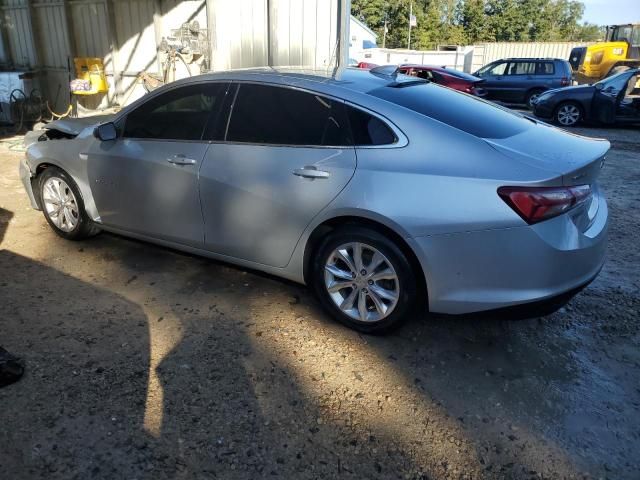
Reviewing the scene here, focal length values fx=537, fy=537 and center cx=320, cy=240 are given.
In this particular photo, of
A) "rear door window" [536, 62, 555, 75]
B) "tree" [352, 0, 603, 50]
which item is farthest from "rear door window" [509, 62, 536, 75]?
"tree" [352, 0, 603, 50]

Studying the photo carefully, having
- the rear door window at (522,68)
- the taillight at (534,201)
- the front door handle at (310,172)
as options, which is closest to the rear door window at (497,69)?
the rear door window at (522,68)

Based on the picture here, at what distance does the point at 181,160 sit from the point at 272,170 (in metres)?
0.75

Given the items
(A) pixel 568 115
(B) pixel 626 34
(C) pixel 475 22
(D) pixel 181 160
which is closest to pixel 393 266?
(D) pixel 181 160

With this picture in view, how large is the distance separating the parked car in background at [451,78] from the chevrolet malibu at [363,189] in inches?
513

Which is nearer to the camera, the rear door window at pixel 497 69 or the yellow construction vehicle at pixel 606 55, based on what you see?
the rear door window at pixel 497 69

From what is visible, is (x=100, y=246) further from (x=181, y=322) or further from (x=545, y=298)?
(x=545, y=298)

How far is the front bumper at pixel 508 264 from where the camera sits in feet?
8.94

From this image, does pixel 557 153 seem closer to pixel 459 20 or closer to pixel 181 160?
pixel 181 160

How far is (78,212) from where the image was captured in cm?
445

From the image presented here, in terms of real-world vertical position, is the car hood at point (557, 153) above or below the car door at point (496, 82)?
above

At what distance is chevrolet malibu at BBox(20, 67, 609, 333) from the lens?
278 centimetres

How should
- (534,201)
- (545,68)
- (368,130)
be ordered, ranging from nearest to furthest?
1. (534,201)
2. (368,130)
3. (545,68)

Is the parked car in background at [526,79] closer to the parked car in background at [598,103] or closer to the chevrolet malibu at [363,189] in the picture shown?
the parked car in background at [598,103]

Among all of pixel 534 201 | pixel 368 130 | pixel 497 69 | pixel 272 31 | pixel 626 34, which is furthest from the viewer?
pixel 626 34
